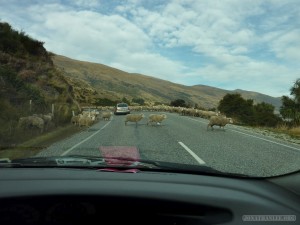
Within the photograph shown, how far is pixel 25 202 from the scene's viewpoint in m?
2.41

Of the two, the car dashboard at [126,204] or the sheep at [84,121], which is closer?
the car dashboard at [126,204]

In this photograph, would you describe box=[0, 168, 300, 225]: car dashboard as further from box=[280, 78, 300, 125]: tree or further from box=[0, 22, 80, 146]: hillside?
box=[280, 78, 300, 125]: tree

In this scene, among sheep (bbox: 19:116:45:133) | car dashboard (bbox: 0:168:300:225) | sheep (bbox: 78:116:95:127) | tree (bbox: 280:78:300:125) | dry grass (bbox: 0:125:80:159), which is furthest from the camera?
tree (bbox: 280:78:300:125)

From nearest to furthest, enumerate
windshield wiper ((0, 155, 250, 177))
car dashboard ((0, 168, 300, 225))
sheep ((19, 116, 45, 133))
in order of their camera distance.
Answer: car dashboard ((0, 168, 300, 225))
windshield wiper ((0, 155, 250, 177))
sheep ((19, 116, 45, 133))

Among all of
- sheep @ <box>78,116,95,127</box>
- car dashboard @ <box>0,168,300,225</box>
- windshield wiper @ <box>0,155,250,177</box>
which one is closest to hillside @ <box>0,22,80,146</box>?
sheep @ <box>78,116,95,127</box>

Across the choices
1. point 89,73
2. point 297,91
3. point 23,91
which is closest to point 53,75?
point 23,91

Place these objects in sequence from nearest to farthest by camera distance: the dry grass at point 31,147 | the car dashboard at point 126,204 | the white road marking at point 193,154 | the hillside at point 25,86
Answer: the car dashboard at point 126,204 → the dry grass at point 31,147 → the white road marking at point 193,154 → the hillside at point 25,86

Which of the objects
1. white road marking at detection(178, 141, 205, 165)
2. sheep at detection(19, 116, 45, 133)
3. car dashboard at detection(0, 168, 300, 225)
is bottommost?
sheep at detection(19, 116, 45, 133)

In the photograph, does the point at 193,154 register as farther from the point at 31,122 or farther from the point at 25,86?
the point at 25,86

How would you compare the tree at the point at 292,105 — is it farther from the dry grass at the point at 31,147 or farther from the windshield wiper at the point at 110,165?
the windshield wiper at the point at 110,165

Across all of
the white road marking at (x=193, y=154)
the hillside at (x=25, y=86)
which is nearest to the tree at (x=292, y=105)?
the hillside at (x=25, y=86)

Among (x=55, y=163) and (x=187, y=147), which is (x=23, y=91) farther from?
(x=55, y=163)

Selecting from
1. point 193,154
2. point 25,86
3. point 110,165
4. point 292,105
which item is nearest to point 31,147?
point 193,154

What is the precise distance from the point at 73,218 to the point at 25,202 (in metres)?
0.25
